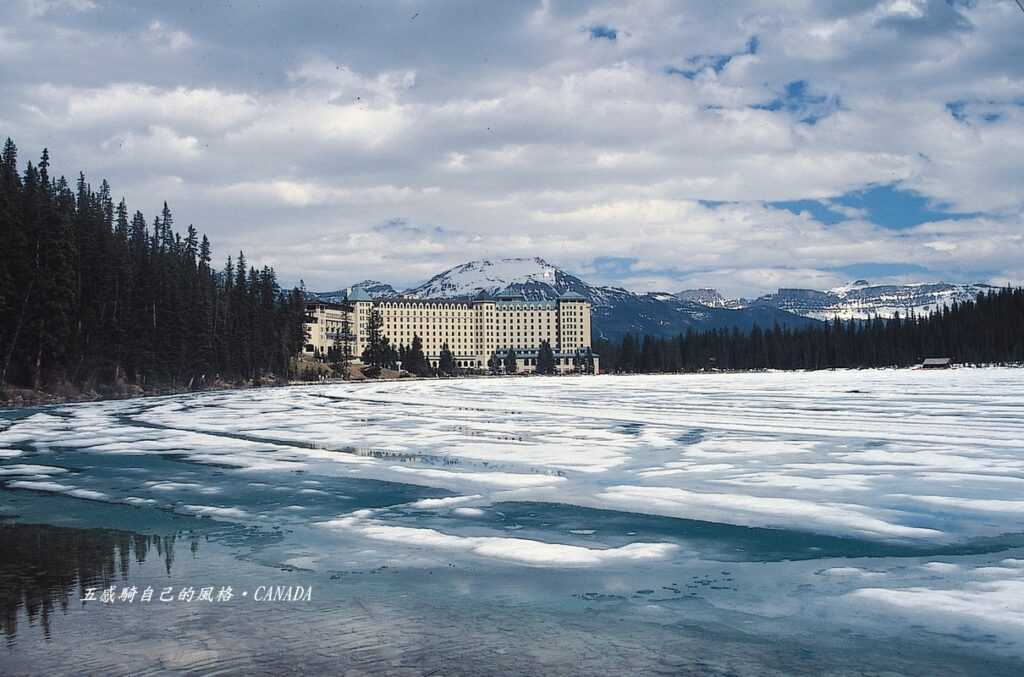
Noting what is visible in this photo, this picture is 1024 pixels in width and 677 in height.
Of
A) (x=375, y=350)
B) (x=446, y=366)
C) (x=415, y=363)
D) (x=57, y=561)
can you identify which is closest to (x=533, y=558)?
(x=57, y=561)

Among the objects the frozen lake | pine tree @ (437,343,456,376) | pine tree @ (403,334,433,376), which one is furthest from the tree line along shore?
the frozen lake

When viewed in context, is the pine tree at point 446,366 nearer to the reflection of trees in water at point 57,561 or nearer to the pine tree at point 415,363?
the pine tree at point 415,363

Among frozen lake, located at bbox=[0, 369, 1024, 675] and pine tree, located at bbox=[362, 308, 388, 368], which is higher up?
pine tree, located at bbox=[362, 308, 388, 368]

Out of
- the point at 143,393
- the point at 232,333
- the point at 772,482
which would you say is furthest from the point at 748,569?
the point at 232,333

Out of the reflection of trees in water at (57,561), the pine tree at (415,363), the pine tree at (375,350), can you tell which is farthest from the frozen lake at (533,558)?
the pine tree at (415,363)

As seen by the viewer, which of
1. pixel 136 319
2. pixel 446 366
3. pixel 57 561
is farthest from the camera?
pixel 446 366

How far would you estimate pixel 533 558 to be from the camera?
966 centimetres

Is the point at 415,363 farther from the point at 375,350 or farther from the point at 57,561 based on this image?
the point at 57,561

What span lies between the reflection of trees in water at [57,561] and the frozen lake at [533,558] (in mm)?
52

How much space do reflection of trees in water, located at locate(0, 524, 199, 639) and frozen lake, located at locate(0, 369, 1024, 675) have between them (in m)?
0.05

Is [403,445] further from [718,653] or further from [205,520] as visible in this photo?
[718,653]

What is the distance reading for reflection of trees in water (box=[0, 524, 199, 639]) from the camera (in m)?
7.88

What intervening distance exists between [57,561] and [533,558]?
18.1ft

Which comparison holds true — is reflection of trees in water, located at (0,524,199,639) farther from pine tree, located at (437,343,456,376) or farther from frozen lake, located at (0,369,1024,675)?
pine tree, located at (437,343,456,376)
